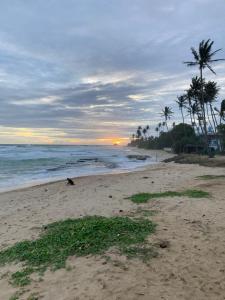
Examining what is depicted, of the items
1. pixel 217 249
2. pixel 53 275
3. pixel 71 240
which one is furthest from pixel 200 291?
pixel 71 240

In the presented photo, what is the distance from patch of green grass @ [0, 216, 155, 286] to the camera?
5.71 metres

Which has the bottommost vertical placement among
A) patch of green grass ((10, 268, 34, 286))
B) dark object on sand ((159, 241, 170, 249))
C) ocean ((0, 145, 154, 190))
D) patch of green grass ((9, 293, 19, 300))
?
ocean ((0, 145, 154, 190))

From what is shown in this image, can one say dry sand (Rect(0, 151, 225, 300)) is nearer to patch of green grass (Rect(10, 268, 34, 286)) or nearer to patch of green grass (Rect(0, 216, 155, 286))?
patch of green grass (Rect(10, 268, 34, 286))

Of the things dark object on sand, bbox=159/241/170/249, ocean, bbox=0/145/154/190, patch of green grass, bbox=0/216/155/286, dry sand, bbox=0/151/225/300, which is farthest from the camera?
ocean, bbox=0/145/154/190

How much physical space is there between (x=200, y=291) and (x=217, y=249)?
1.55 m

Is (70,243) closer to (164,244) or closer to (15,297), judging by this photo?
(164,244)

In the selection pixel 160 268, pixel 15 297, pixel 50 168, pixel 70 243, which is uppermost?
pixel 70 243

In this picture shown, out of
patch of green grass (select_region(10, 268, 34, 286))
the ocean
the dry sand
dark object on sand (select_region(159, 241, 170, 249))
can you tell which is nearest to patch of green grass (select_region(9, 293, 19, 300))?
the dry sand

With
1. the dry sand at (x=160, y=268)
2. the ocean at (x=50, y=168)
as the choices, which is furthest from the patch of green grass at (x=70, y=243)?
the ocean at (x=50, y=168)

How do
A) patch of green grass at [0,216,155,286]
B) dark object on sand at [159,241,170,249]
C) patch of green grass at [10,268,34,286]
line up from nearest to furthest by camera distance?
1. patch of green grass at [10,268,34,286]
2. patch of green grass at [0,216,155,286]
3. dark object on sand at [159,241,170,249]


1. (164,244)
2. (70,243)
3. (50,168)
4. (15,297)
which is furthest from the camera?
(50,168)

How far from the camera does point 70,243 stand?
639 cm

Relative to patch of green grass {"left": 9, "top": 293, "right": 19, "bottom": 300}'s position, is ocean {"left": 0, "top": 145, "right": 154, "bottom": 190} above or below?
below

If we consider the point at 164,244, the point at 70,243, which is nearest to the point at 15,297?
the point at 70,243
